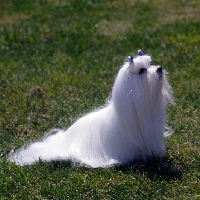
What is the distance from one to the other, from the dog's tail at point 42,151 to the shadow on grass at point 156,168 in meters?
0.69

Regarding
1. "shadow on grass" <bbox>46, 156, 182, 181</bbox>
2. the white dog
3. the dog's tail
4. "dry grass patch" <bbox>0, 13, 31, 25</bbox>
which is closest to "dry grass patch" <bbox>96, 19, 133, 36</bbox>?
"dry grass patch" <bbox>0, 13, 31, 25</bbox>

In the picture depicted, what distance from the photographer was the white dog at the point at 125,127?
230 inches

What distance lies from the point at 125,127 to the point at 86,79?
10.6 ft

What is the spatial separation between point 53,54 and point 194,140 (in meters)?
4.49

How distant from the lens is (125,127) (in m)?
5.96

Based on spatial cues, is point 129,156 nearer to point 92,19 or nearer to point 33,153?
point 33,153

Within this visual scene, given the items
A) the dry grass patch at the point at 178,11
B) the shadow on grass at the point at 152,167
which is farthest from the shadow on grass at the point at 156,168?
the dry grass patch at the point at 178,11

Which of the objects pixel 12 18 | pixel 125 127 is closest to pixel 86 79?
pixel 125 127

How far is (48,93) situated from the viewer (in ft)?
28.4

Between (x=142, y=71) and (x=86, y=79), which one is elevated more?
(x=142, y=71)

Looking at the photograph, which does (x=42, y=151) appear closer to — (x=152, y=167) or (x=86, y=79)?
(x=152, y=167)

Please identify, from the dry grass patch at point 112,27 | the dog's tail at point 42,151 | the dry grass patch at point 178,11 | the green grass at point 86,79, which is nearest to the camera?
the green grass at point 86,79

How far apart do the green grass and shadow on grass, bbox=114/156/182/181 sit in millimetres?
10

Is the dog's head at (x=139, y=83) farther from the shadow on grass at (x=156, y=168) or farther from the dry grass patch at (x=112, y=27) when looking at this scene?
the dry grass patch at (x=112, y=27)
